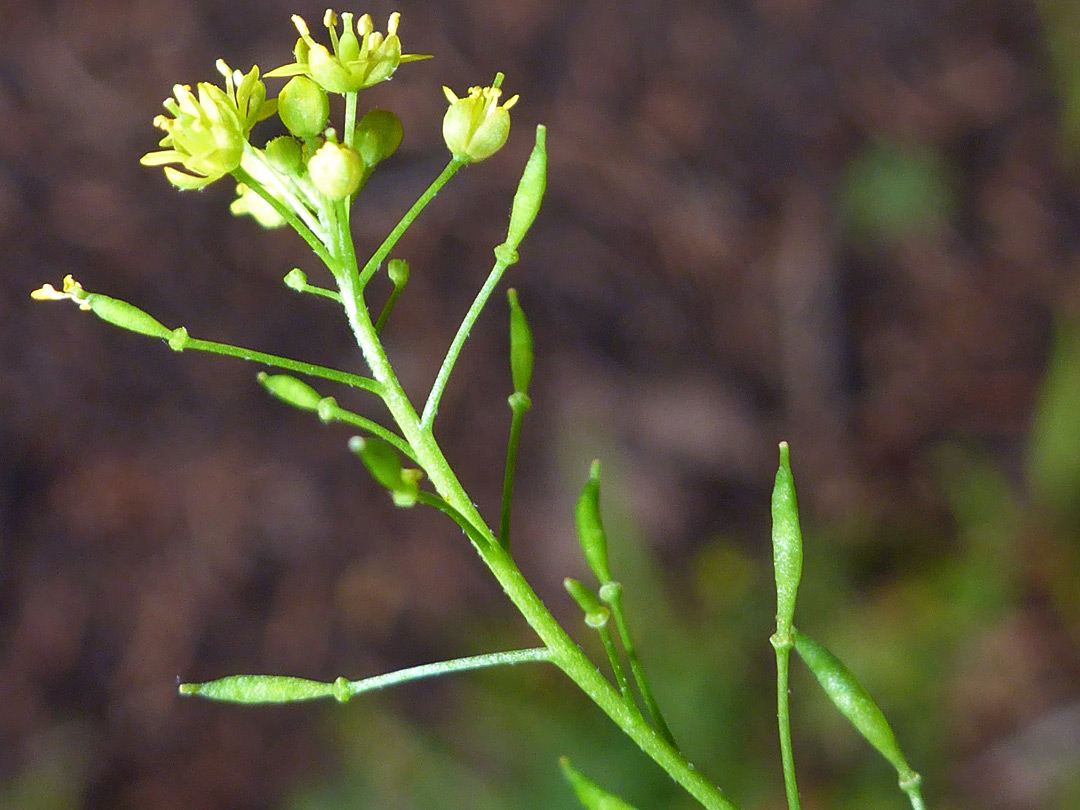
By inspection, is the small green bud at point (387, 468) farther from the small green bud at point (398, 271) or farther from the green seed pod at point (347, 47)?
the green seed pod at point (347, 47)

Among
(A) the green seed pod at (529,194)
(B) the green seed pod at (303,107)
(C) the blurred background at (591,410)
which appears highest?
(A) the green seed pod at (529,194)

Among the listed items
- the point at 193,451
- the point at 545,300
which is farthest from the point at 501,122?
the point at 193,451

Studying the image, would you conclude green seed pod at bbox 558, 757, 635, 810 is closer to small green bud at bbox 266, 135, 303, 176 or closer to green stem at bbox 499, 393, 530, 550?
→ green stem at bbox 499, 393, 530, 550

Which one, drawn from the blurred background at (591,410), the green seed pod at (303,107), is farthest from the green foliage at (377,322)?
the blurred background at (591,410)

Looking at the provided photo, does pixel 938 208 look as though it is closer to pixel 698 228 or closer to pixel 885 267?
pixel 885 267

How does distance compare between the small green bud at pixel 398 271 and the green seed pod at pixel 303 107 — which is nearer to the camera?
the green seed pod at pixel 303 107

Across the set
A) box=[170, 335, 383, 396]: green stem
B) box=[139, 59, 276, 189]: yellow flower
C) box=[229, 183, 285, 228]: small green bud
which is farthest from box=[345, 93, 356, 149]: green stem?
box=[170, 335, 383, 396]: green stem
